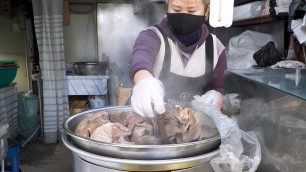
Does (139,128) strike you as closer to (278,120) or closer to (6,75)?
(278,120)

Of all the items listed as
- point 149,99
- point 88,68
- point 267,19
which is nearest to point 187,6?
point 149,99

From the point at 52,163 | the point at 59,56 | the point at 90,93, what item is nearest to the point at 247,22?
the point at 90,93

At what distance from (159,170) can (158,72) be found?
2.83 ft

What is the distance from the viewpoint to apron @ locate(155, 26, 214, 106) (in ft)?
5.27

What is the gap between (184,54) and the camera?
160cm

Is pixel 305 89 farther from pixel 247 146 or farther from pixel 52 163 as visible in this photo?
pixel 52 163

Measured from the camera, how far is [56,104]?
4.15 m

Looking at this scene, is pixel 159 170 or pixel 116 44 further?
pixel 116 44

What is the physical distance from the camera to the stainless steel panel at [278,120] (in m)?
0.82

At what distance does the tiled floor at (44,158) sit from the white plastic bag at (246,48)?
237 centimetres

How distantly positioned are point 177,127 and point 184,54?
73 cm

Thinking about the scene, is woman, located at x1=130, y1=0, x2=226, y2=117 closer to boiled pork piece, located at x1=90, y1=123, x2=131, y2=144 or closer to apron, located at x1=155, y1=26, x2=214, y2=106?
apron, located at x1=155, y1=26, x2=214, y2=106

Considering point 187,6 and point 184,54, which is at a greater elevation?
point 187,6

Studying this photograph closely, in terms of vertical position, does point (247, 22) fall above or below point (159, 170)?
above
